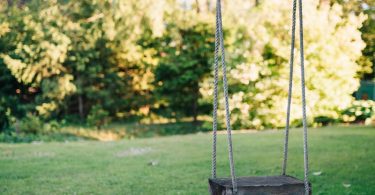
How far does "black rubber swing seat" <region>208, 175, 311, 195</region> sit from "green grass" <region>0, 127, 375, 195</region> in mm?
1884

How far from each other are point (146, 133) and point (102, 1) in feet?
16.1

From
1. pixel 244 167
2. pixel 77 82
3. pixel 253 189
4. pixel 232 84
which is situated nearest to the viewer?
pixel 253 189

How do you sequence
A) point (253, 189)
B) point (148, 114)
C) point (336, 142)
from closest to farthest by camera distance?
point (253, 189)
point (336, 142)
point (148, 114)

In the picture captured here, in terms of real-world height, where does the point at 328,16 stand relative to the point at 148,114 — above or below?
above

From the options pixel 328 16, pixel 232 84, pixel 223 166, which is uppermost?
pixel 328 16

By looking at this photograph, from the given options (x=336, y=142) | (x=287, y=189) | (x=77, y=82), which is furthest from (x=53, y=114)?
(x=287, y=189)

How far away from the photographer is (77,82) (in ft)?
59.4

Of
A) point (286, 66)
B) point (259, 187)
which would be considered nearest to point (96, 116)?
point (286, 66)

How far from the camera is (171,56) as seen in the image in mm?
17469

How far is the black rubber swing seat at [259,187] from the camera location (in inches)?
120

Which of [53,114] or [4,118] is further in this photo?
[53,114]

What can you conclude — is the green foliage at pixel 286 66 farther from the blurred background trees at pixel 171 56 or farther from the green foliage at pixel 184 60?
the green foliage at pixel 184 60

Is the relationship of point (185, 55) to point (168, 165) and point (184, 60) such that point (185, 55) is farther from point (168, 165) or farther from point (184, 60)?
point (168, 165)

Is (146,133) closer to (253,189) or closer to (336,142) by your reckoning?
(336,142)
